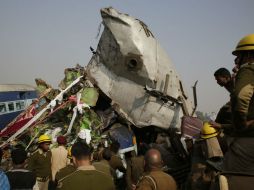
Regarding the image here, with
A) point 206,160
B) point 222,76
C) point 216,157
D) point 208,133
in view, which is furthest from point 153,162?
→ point 222,76

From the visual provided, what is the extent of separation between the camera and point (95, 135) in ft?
34.3

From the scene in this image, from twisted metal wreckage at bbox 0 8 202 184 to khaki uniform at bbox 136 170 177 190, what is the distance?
6.36 meters

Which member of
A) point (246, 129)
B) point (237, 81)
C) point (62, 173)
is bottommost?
point (62, 173)

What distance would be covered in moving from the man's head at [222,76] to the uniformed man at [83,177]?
264cm

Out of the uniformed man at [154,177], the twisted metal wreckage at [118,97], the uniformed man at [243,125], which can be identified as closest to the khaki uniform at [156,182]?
the uniformed man at [154,177]

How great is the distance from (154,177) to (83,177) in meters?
0.74

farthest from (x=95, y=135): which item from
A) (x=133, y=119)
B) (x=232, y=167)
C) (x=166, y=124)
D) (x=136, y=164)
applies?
(x=232, y=167)

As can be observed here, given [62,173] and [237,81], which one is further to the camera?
[62,173]

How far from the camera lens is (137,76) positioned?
→ 10922 millimetres

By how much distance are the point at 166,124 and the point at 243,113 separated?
26.9ft

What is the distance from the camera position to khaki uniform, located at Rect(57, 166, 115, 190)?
11.5ft

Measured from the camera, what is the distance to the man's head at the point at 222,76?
5496 mm

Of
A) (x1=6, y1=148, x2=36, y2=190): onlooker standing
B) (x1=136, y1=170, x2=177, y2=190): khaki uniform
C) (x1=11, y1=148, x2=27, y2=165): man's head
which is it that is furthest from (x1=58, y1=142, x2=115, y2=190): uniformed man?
(x1=11, y1=148, x2=27, y2=165): man's head

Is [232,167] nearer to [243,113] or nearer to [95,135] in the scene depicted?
[243,113]
